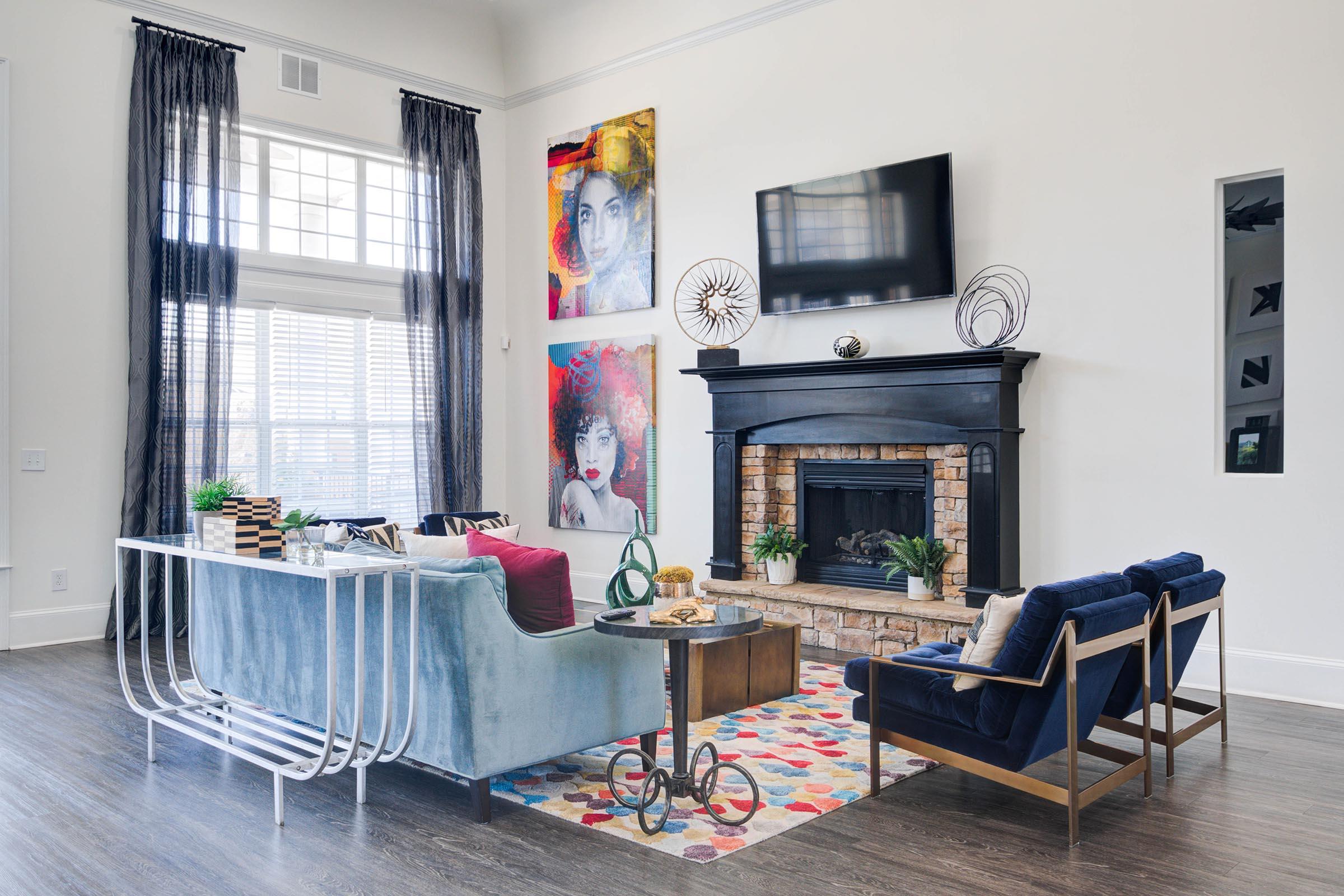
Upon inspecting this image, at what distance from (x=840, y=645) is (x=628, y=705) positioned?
2.64 m

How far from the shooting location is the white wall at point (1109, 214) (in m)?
4.93

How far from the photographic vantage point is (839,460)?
658 centimetres

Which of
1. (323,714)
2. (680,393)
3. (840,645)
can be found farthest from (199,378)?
(840,645)

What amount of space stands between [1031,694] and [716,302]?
14.9ft

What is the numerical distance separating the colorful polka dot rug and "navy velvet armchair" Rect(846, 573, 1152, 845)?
11.2 inches

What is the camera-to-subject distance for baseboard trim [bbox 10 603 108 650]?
20.8 ft

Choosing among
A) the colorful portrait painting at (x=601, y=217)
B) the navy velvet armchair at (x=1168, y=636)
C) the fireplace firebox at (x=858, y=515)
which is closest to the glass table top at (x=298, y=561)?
the navy velvet armchair at (x=1168, y=636)

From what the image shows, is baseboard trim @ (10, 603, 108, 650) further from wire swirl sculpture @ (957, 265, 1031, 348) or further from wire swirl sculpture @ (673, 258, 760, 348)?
wire swirl sculpture @ (957, 265, 1031, 348)

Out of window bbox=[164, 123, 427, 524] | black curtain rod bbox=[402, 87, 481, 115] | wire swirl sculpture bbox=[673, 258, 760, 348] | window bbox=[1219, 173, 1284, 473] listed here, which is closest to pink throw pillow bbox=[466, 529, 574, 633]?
window bbox=[1219, 173, 1284, 473]

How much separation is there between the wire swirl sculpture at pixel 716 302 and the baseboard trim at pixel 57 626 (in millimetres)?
4296

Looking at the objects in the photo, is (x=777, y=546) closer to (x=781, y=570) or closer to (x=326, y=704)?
(x=781, y=570)

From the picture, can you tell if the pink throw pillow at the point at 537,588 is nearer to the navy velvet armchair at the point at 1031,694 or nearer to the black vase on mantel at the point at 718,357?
the navy velvet armchair at the point at 1031,694

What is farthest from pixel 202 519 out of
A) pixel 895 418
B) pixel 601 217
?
Result: pixel 601 217

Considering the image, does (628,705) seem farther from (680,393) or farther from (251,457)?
(251,457)
